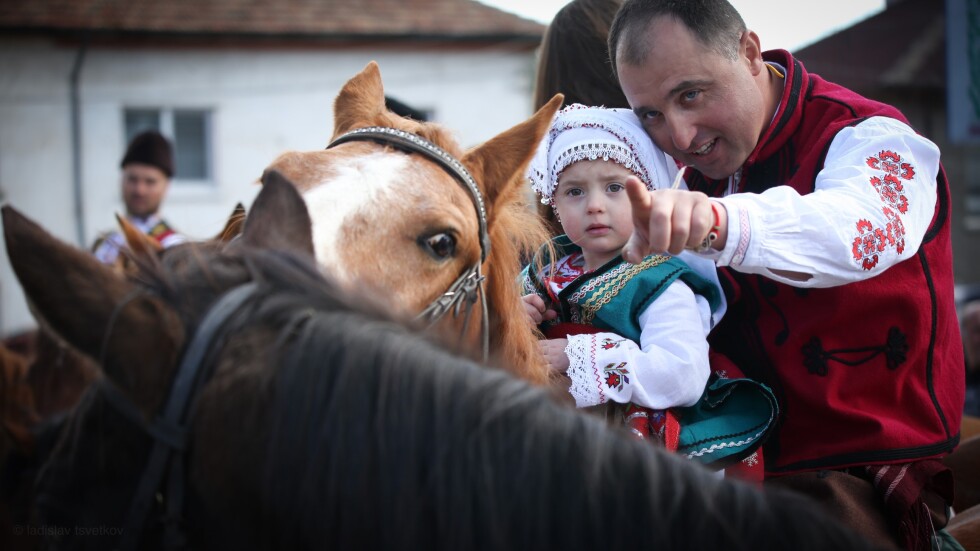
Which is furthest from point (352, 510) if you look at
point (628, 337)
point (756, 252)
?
point (628, 337)

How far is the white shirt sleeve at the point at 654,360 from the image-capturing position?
209 centimetres

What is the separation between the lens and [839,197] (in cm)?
170

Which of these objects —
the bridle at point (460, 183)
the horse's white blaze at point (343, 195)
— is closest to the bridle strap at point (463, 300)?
the bridle at point (460, 183)

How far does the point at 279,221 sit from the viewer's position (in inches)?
54.1

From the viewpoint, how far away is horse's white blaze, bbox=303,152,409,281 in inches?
65.5

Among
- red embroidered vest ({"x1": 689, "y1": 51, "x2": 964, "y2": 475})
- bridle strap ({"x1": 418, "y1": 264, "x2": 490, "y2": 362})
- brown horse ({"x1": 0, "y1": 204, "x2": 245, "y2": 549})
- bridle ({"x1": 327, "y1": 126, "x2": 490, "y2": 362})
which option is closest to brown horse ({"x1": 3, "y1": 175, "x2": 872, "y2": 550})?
brown horse ({"x1": 0, "y1": 204, "x2": 245, "y2": 549})

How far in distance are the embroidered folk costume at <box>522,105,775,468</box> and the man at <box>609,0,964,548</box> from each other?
5.9 inches

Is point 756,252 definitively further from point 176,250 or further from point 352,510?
point 176,250

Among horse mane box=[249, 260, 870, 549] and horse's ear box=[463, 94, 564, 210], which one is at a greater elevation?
horse's ear box=[463, 94, 564, 210]

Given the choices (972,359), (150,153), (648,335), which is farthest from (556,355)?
(150,153)

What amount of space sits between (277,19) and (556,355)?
1559cm

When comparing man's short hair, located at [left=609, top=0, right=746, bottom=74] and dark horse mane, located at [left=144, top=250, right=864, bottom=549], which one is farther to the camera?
man's short hair, located at [left=609, top=0, right=746, bottom=74]

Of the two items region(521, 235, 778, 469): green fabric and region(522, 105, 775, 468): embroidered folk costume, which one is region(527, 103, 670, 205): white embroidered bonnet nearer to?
region(522, 105, 775, 468): embroidered folk costume

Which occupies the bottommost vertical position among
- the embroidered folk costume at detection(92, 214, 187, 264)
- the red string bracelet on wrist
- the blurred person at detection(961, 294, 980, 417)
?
the blurred person at detection(961, 294, 980, 417)
